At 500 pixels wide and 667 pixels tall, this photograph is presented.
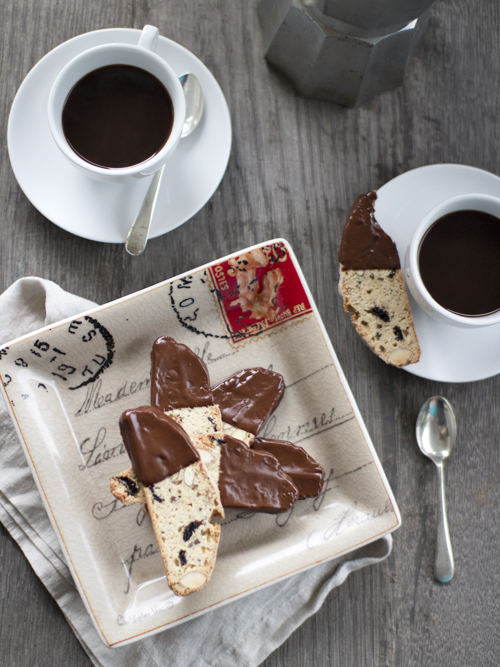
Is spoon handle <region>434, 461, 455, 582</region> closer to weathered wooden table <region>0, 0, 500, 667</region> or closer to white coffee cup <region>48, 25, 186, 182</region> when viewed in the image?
weathered wooden table <region>0, 0, 500, 667</region>

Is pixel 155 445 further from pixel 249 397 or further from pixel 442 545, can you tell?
pixel 442 545

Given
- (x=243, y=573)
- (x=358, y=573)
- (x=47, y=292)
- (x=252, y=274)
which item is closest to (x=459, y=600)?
(x=358, y=573)

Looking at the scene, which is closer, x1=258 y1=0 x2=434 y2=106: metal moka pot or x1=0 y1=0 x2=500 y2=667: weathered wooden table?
x1=258 y1=0 x2=434 y2=106: metal moka pot

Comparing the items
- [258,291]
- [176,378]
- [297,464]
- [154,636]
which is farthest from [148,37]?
[154,636]

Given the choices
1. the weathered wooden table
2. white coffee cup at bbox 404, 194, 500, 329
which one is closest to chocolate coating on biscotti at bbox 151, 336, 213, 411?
the weathered wooden table

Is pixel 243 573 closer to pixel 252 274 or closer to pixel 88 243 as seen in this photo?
pixel 252 274
